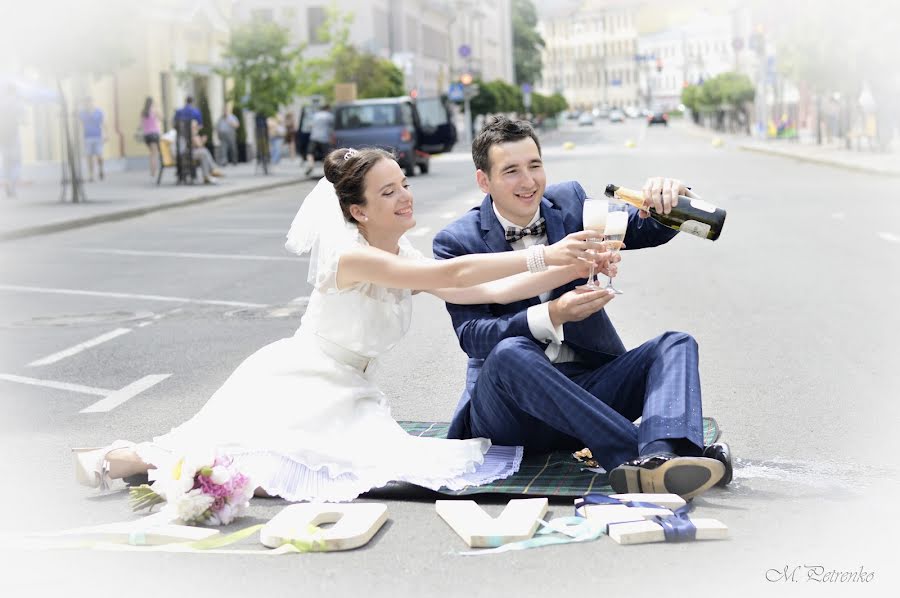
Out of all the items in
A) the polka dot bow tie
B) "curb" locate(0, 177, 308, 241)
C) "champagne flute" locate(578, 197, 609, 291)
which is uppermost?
"champagne flute" locate(578, 197, 609, 291)

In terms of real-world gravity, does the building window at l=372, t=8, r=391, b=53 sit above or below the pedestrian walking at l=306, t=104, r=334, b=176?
above

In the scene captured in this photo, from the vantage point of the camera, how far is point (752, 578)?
4160 millimetres

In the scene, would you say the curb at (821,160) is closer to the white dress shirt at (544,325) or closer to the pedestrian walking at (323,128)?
the pedestrian walking at (323,128)

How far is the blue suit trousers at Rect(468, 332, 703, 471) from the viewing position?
5188 millimetres

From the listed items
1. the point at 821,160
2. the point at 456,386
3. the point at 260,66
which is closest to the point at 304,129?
the point at 260,66

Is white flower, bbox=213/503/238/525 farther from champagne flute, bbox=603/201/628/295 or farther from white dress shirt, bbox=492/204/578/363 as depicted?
champagne flute, bbox=603/201/628/295

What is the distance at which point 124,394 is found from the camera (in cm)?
812

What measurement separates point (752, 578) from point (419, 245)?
42.1ft

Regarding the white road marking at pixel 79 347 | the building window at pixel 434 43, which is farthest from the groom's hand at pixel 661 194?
the building window at pixel 434 43

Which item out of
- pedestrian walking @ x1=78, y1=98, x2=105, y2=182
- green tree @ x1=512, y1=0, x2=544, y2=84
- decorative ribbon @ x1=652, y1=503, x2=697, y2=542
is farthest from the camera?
green tree @ x1=512, y1=0, x2=544, y2=84

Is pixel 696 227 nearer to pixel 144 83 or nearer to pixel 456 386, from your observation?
pixel 456 386

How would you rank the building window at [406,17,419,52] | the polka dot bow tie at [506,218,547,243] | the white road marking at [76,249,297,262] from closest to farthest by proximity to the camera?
1. the polka dot bow tie at [506,218,547,243]
2. the white road marking at [76,249,297,262]
3. the building window at [406,17,419,52]

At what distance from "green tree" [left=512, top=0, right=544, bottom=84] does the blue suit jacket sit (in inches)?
5872

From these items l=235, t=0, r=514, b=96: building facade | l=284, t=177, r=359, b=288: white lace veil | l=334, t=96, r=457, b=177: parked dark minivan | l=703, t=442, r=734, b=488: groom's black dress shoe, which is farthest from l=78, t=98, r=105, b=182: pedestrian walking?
l=703, t=442, r=734, b=488: groom's black dress shoe
